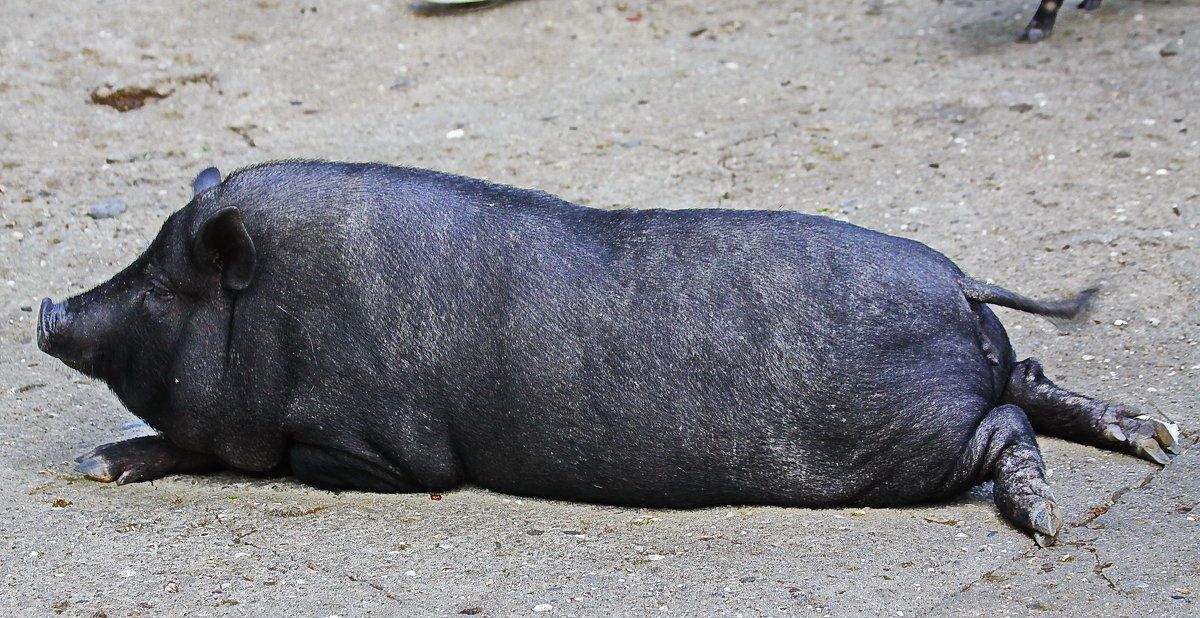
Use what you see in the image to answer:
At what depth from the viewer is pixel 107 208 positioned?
21.3 feet

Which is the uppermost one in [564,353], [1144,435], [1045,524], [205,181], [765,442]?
[205,181]

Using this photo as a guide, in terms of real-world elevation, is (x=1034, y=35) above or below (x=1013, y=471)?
above

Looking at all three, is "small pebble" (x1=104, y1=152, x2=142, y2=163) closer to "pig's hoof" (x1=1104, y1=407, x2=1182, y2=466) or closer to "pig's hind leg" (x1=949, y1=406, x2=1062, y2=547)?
"pig's hind leg" (x1=949, y1=406, x2=1062, y2=547)

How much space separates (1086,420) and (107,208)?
4706mm

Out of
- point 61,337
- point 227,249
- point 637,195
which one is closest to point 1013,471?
point 227,249

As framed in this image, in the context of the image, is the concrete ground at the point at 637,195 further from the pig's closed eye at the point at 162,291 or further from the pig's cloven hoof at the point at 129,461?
the pig's closed eye at the point at 162,291

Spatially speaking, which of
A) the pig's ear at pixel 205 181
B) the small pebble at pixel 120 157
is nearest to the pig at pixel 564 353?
the pig's ear at pixel 205 181

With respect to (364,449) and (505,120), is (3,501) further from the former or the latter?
(505,120)

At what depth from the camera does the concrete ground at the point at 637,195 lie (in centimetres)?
333

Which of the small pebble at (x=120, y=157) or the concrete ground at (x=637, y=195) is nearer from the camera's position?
the concrete ground at (x=637, y=195)

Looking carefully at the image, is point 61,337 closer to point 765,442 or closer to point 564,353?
point 564,353

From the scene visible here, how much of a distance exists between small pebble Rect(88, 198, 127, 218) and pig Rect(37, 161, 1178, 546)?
241 centimetres

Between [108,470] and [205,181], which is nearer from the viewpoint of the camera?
[108,470]

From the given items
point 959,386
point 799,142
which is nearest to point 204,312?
point 959,386
